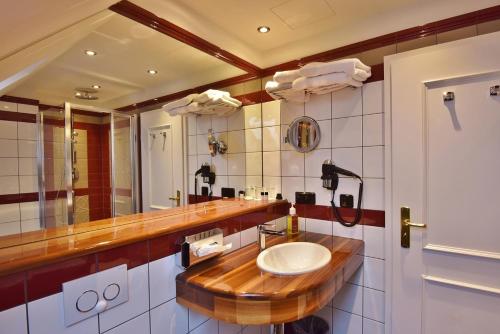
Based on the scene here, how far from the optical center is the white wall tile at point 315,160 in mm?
1689

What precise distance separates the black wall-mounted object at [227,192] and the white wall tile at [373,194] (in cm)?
84

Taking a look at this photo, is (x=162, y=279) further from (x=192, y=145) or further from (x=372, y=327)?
(x=372, y=327)

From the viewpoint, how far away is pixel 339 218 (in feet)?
5.43

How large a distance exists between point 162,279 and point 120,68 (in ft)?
2.91

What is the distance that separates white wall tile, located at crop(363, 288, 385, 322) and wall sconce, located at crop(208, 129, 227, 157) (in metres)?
1.24

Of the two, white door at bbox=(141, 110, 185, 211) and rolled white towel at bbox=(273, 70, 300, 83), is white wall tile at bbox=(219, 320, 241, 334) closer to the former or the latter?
white door at bbox=(141, 110, 185, 211)

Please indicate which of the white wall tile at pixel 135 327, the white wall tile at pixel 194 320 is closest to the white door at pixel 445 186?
the white wall tile at pixel 194 320

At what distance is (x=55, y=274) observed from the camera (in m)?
0.73

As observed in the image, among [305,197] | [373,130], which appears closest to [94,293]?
[305,197]

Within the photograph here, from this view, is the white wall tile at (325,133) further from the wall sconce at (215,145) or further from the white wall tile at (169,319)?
the white wall tile at (169,319)

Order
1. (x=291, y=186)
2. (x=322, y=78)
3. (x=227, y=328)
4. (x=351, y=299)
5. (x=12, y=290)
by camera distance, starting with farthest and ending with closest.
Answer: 1. (x=291, y=186)
2. (x=351, y=299)
3. (x=322, y=78)
4. (x=227, y=328)
5. (x=12, y=290)

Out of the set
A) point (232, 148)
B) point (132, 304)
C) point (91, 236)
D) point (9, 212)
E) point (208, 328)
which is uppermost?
point (232, 148)

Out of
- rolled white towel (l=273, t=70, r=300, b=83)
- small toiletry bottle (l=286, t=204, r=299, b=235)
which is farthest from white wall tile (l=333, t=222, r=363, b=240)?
rolled white towel (l=273, t=70, r=300, b=83)

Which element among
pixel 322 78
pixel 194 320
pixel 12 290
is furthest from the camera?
pixel 322 78
